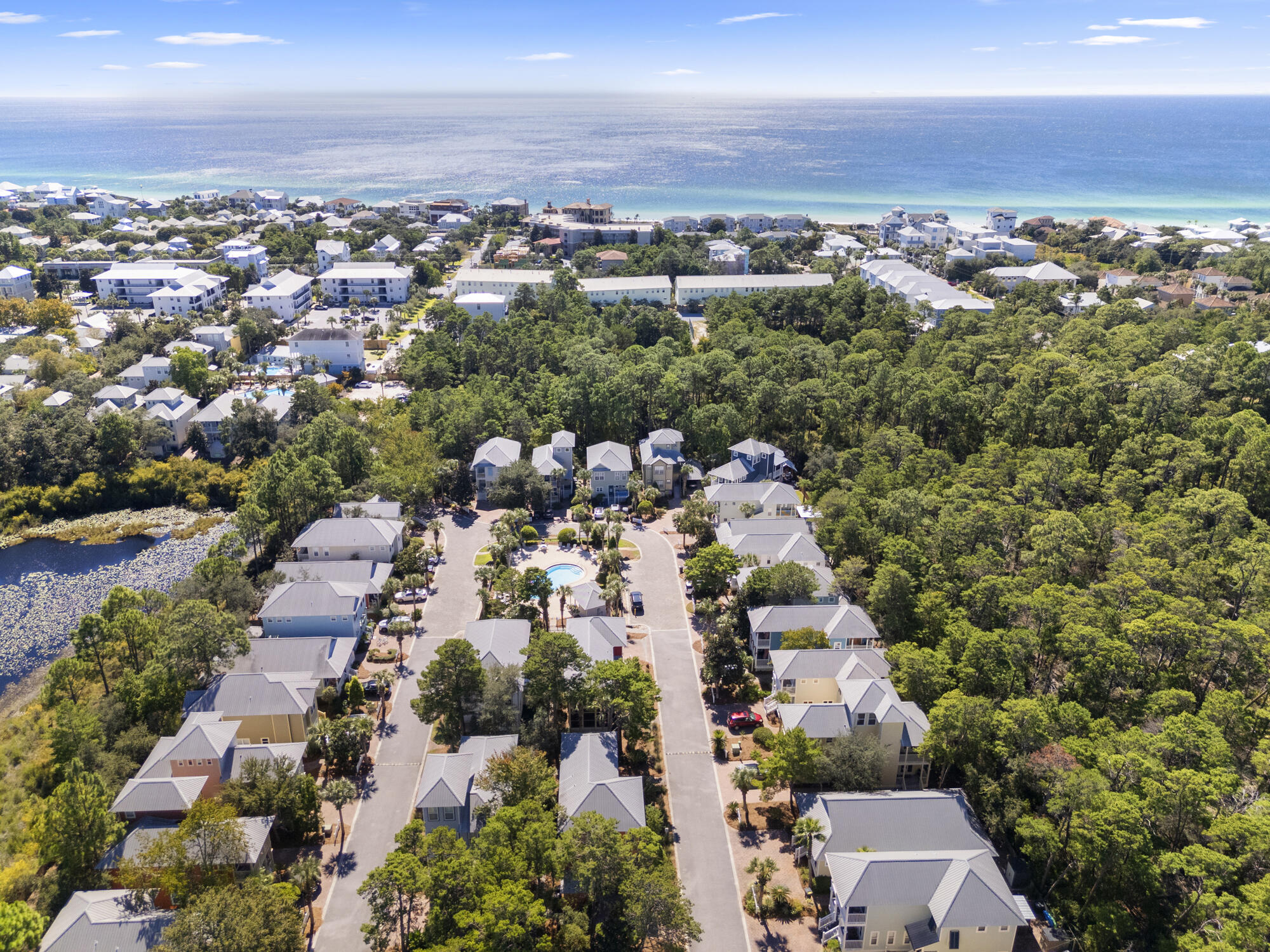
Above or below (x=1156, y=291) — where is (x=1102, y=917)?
below

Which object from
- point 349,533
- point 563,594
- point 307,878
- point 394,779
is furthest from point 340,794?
point 349,533

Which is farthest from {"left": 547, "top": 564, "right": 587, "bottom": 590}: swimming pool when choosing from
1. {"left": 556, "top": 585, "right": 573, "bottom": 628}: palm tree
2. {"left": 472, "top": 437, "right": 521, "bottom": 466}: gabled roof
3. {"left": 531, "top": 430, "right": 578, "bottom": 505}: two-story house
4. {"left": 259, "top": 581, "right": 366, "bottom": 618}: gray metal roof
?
{"left": 259, "top": 581, "right": 366, "bottom": 618}: gray metal roof

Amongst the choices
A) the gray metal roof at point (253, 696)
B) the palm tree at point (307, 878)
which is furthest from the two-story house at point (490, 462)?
the palm tree at point (307, 878)

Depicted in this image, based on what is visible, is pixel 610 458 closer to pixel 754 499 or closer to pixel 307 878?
pixel 754 499

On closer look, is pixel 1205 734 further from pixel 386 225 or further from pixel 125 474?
pixel 386 225

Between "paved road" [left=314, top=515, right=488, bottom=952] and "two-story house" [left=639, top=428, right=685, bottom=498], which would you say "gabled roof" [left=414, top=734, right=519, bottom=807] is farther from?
"two-story house" [left=639, top=428, right=685, bottom=498]

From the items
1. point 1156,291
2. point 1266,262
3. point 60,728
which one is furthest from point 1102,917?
point 1266,262
